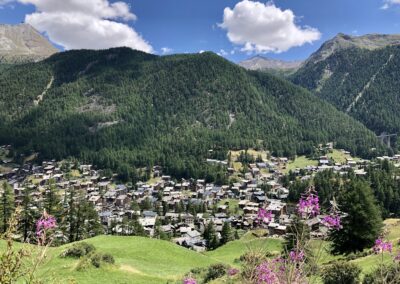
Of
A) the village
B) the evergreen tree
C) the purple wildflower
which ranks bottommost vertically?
the village

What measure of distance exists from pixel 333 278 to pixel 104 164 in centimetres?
18940

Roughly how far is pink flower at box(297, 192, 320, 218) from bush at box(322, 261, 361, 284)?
13354 mm

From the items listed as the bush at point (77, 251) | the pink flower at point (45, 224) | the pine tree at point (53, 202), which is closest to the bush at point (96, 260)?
the bush at point (77, 251)

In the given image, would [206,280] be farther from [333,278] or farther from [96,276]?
[333,278]

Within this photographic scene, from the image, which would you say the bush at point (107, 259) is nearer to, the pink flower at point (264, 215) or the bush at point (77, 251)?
the bush at point (77, 251)

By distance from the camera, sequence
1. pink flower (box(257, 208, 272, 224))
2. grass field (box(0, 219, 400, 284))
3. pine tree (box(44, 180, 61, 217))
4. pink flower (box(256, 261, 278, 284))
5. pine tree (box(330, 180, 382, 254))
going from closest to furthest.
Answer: pink flower (box(257, 208, 272, 224))
pink flower (box(256, 261, 278, 284))
grass field (box(0, 219, 400, 284))
pine tree (box(330, 180, 382, 254))
pine tree (box(44, 180, 61, 217))

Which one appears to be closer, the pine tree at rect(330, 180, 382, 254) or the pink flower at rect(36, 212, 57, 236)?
the pink flower at rect(36, 212, 57, 236)

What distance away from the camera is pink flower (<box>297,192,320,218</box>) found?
8.13 meters

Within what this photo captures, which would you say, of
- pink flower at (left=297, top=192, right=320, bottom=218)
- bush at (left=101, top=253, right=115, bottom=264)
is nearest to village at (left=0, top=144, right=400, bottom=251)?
bush at (left=101, top=253, right=115, bottom=264)

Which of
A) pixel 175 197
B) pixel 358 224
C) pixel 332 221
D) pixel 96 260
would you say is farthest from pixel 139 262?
pixel 175 197

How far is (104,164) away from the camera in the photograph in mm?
199875

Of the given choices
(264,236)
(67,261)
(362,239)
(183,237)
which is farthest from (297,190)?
(264,236)

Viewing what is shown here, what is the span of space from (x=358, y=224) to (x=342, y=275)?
2253 cm

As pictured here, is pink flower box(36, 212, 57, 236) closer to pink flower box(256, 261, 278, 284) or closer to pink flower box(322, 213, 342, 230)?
pink flower box(256, 261, 278, 284)
